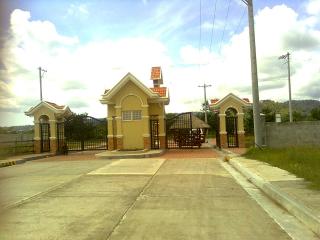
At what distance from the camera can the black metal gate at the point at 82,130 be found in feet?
112

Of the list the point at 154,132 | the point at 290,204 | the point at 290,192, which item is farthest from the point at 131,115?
the point at 290,204

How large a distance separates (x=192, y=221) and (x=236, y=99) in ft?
83.0

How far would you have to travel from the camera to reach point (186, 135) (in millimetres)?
34688

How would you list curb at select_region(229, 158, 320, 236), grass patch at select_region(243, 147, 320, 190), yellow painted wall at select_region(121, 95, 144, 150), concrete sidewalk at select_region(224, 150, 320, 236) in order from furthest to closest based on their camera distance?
yellow painted wall at select_region(121, 95, 144, 150), grass patch at select_region(243, 147, 320, 190), concrete sidewalk at select_region(224, 150, 320, 236), curb at select_region(229, 158, 320, 236)

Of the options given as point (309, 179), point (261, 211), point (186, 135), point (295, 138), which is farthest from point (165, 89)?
point (261, 211)

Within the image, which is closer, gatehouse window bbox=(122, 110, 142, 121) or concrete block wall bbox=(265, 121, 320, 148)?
concrete block wall bbox=(265, 121, 320, 148)

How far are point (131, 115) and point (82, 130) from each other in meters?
4.53

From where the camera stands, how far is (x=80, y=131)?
3409cm

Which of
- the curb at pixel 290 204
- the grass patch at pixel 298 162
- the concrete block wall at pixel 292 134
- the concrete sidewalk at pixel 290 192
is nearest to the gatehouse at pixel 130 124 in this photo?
the concrete block wall at pixel 292 134

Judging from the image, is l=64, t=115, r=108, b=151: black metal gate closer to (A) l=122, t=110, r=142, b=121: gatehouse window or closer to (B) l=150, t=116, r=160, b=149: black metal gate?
(A) l=122, t=110, r=142, b=121: gatehouse window

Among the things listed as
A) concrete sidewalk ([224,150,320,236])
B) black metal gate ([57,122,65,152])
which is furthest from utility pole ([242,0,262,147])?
black metal gate ([57,122,65,152])

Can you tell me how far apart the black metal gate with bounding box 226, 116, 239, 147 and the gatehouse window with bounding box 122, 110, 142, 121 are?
21.8ft

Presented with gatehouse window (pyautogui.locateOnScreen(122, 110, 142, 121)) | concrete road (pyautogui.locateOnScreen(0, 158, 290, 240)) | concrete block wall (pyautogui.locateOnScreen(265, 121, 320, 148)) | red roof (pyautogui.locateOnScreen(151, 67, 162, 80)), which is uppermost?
red roof (pyautogui.locateOnScreen(151, 67, 162, 80))

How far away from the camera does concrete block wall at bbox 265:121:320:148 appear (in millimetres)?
28047
